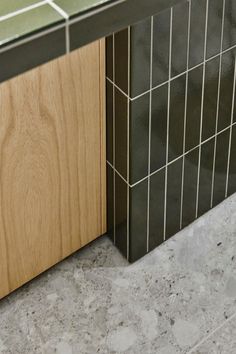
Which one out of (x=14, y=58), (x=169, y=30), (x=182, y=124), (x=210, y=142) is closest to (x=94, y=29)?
(x=14, y=58)

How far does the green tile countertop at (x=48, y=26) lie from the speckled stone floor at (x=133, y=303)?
80cm

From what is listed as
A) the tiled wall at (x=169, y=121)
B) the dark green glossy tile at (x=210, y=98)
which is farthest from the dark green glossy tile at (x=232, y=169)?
the dark green glossy tile at (x=210, y=98)

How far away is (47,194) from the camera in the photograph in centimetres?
Result: 178

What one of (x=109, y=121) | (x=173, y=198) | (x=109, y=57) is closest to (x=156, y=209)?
(x=173, y=198)

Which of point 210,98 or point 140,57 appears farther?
point 210,98

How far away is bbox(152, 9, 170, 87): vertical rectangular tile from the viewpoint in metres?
1.57

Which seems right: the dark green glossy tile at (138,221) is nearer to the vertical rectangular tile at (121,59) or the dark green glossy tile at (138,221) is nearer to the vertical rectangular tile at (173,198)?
the vertical rectangular tile at (173,198)

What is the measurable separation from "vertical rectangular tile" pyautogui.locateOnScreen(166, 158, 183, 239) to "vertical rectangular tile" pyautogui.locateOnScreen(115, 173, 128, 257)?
0.42 ft

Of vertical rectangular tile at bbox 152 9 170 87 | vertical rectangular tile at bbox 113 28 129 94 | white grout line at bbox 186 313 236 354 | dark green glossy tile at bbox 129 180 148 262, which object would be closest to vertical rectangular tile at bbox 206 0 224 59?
vertical rectangular tile at bbox 152 9 170 87

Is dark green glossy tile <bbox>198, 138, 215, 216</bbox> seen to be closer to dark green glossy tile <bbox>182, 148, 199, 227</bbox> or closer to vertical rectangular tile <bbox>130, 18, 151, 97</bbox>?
dark green glossy tile <bbox>182, 148, 199, 227</bbox>

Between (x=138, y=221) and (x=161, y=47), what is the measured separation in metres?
0.48

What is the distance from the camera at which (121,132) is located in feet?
5.69

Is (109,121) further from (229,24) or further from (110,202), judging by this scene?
(229,24)

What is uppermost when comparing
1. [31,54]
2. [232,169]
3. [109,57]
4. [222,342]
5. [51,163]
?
[31,54]
